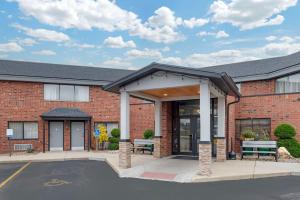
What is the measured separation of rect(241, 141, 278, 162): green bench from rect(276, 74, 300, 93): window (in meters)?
5.94

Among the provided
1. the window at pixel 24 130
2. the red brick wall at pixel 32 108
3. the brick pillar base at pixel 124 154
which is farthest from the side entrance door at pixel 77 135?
the brick pillar base at pixel 124 154

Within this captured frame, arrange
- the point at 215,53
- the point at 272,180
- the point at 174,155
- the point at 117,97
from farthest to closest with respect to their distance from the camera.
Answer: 1. the point at 215,53
2. the point at 117,97
3. the point at 174,155
4. the point at 272,180

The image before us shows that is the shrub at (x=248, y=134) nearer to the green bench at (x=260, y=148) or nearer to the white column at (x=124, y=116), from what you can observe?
the green bench at (x=260, y=148)

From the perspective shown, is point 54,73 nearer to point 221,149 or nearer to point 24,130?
point 24,130

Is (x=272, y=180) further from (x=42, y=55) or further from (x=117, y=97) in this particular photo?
(x=42, y=55)

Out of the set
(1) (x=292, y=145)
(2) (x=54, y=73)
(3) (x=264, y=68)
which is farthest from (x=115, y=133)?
(1) (x=292, y=145)

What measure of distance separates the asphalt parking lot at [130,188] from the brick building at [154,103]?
2015 mm

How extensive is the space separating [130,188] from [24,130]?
48.0 ft

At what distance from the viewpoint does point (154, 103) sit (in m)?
16.3

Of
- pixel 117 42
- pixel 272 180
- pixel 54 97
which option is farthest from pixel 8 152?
pixel 117 42

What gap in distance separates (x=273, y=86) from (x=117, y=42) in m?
24.5

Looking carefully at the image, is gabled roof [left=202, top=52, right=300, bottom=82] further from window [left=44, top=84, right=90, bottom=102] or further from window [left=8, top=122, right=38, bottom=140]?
window [left=8, top=122, right=38, bottom=140]

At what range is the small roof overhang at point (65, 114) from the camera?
70.2ft

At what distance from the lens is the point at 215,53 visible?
34562 millimetres
